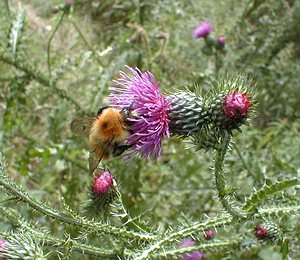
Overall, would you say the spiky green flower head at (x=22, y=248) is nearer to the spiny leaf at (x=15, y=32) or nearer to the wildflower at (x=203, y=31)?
the spiny leaf at (x=15, y=32)

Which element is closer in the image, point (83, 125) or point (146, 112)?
point (146, 112)

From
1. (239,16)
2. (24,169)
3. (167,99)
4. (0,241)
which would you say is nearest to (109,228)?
(0,241)

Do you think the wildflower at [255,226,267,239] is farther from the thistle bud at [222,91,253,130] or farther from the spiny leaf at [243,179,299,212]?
the thistle bud at [222,91,253,130]

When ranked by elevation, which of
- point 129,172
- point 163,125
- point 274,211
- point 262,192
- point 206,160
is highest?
point 163,125

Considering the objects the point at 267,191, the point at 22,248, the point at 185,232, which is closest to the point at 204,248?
the point at 185,232

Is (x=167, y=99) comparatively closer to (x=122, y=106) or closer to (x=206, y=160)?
(x=122, y=106)

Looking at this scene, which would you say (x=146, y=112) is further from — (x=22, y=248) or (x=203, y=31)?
(x=203, y=31)
